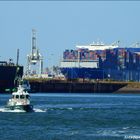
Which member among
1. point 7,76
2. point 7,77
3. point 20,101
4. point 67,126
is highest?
point 7,76

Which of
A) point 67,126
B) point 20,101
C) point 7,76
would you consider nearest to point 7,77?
point 7,76

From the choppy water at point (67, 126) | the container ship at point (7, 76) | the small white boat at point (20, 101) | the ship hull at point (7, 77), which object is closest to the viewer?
the choppy water at point (67, 126)

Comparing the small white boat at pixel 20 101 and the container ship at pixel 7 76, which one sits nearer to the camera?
the small white boat at pixel 20 101

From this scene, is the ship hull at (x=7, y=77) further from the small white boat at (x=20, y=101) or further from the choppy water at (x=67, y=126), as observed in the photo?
the small white boat at (x=20, y=101)

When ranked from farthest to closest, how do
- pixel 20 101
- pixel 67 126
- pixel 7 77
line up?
pixel 7 77, pixel 20 101, pixel 67 126

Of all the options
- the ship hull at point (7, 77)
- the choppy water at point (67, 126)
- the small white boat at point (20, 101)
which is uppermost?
the ship hull at point (7, 77)

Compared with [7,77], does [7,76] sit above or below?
above

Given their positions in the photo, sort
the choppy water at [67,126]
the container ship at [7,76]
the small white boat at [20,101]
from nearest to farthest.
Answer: the choppy water at [67,126] → the small white boat at [20,101] → the container ship at [7,76]

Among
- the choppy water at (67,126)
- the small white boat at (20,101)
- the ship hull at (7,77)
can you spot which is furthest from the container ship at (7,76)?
the small white boat at (20,101)

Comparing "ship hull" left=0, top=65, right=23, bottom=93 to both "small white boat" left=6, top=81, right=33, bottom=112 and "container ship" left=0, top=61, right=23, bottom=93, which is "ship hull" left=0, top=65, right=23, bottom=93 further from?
"small white boat" left=6, top=81, right=33, bottom=112

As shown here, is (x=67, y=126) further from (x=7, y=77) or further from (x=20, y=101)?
(x=7, y=77)

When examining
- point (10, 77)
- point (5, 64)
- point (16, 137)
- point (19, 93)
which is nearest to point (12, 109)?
point (19, 93)

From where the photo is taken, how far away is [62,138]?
5919 centimetres

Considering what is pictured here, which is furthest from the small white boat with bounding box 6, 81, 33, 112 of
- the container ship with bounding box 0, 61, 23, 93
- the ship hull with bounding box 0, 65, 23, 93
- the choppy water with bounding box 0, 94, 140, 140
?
the ship hull with bounding box 0, 65, 23, 93
